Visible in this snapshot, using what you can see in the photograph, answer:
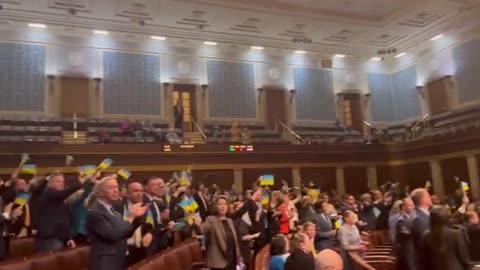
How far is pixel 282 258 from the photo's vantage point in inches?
173

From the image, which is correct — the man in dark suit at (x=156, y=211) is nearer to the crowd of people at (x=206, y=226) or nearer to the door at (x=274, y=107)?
the crowd of people at (x=206, y=226)

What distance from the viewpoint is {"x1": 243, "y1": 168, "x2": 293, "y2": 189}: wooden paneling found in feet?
47.9

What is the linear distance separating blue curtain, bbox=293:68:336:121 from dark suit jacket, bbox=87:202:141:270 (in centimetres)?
1653

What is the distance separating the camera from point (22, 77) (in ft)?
50.9

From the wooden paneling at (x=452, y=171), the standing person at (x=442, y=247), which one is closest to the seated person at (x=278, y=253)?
the standing person at (x=442, y=247)

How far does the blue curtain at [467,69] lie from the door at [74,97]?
1373 cm

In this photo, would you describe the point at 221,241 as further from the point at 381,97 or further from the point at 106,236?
the point at 381,97

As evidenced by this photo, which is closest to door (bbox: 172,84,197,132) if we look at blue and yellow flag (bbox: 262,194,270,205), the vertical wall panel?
the vertical wall panel

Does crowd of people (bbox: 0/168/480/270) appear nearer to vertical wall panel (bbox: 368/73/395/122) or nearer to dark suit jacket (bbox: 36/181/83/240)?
dark suit jacket (bbox: 36/181/83/240)

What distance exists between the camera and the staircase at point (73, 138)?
42.1 feet

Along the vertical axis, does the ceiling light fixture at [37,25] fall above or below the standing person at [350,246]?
above

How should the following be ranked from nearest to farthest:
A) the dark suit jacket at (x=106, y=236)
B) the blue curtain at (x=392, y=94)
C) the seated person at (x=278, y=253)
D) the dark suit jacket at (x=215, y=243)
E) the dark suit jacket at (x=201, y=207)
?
the dark suit jacket at (x=106, y=236)
the seated person at (x=278, y=253)
the dark suit jacket at (x=215, y=243)
the dark suit jacket at (x=201, y=207)
the blue curtain at (x=392, y=94)

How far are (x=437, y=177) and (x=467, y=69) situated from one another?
4.67 meters

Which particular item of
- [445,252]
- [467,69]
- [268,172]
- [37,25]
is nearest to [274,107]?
[268,172]
